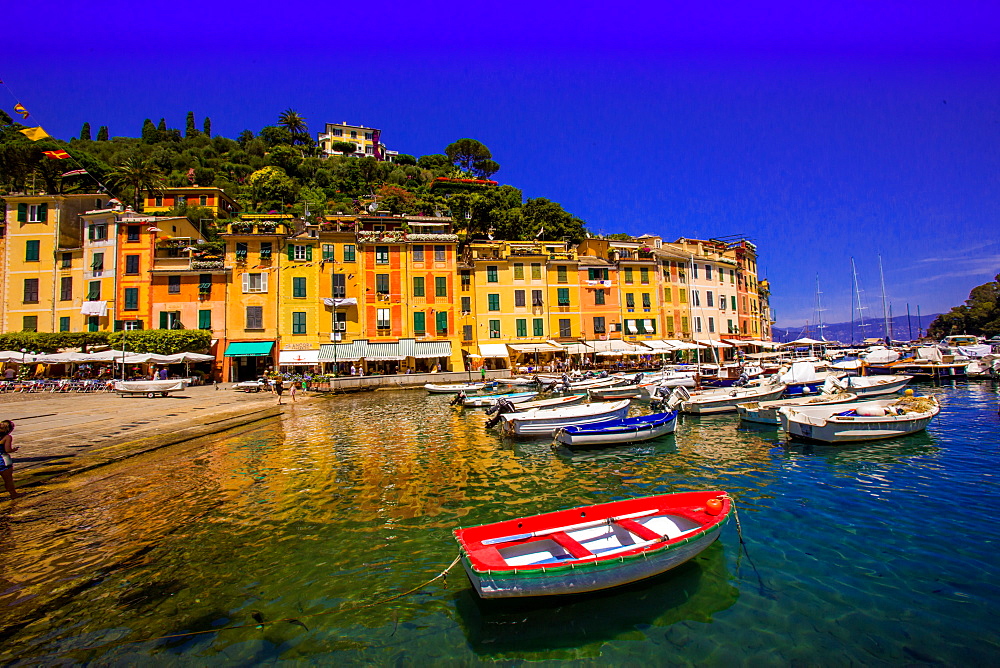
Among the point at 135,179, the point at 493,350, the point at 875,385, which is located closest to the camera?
the point at 875,385

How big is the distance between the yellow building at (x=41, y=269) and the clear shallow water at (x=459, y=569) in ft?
122

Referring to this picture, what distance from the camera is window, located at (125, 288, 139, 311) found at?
1623 inches

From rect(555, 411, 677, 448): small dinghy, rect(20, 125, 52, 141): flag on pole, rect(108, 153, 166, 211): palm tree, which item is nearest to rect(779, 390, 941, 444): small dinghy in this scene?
rect(555, 411, 677, 448): small dinghy

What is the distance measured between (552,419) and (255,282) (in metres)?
34.6

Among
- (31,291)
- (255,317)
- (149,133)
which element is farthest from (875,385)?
(149,133)

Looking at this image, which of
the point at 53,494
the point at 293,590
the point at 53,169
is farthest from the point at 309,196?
the point at 293,590

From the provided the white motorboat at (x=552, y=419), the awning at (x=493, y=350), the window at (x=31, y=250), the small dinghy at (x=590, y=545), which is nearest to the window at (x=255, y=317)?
the window at (x=31, y=250)

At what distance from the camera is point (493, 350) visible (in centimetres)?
4612

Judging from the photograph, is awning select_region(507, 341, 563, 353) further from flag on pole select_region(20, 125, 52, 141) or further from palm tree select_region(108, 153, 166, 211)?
palm tree select_region(108, 153, 166, 211)

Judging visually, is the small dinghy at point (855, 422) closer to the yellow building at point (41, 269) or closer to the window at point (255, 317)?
the window at point (255, 317)

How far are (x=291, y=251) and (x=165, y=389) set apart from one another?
54.6 feet

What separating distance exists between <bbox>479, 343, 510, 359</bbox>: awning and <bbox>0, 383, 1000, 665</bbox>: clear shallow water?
30.6m

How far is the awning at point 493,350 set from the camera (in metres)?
45.7

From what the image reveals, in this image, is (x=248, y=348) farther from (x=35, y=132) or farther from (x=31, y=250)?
(x=35, y=132)
